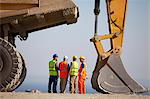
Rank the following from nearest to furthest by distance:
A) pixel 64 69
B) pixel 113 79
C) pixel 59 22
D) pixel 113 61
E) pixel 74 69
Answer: pixel 113 79
pixel 113 61
pixel 74 69
pixel 64 69
pixel 59 22

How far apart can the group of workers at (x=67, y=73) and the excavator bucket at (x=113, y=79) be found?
1.88 ft

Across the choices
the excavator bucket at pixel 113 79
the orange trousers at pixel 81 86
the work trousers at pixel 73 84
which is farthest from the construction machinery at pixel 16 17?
the orange trousers at pixel 81 86

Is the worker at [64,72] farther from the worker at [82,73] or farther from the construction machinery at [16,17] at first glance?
the construction machinery at [16,17]

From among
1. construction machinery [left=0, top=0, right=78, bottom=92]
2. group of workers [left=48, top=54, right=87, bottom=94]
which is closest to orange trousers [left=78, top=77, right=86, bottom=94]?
group of workers [left=48, top=54, right=87, bottom=94]

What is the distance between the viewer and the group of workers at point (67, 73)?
9.88 m

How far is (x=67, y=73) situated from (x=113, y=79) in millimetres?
1375

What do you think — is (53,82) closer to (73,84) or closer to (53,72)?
(53,72)

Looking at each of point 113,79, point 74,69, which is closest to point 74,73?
point 74,69

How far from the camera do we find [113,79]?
372 inches

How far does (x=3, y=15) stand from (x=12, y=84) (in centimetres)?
173

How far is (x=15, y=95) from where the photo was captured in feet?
24.3

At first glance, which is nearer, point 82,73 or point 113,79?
point 113,79

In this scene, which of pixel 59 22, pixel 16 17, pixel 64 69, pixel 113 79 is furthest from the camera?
pixel 59 22

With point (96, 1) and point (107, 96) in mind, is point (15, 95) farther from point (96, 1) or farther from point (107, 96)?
point (96, 1)
